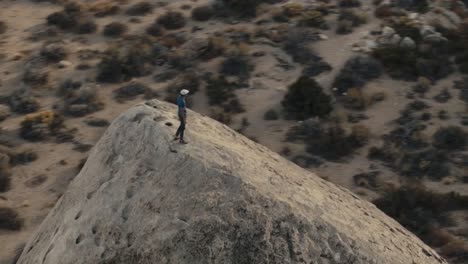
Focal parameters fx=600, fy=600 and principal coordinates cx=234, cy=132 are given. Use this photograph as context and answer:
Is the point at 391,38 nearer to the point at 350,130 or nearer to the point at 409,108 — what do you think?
the point at 409,108

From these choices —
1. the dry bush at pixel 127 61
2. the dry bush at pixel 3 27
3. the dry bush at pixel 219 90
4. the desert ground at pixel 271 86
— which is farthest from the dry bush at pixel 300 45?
the dry bush at pixel 3 27

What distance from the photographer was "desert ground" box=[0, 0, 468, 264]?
22219 mm

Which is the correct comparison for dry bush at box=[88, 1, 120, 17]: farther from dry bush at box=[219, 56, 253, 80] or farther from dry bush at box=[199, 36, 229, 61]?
dry bush at box=[219, 56, 253, 80]

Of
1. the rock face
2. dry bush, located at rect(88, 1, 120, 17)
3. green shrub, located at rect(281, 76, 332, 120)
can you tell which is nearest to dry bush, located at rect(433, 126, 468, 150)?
green shrub, located at rect(281, 76, 332, 120)

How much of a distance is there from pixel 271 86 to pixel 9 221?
1372 centimetres

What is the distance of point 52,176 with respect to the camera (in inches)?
890

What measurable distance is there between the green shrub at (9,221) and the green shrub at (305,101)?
1231 centimetres

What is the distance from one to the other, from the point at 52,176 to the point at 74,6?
1704cm

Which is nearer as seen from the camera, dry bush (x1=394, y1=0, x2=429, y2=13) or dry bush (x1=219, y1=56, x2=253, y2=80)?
dry bush (x1=219, y1=56, x2=253, y2=80)

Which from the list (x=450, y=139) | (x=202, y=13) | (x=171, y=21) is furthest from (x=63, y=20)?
(x=450, y=139)

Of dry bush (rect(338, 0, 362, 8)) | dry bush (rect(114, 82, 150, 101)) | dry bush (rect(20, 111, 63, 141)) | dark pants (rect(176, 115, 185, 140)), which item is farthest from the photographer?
dry bush (rect(338, 0, 362, 8))

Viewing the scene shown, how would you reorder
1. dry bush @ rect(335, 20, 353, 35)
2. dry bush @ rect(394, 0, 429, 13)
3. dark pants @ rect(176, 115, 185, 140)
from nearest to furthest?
dark pants @ rect(176, 115, 185, 140) < dry bush @ rect(335, 20, 353, 35) < dry bush @ rect(394, 0, 429, 13)

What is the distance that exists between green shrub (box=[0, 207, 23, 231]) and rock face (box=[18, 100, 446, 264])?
22.4 ft

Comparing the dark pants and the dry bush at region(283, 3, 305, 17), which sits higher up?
the dark pants
